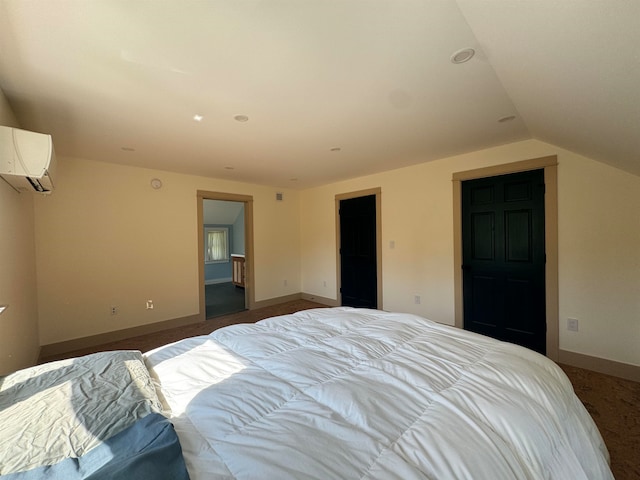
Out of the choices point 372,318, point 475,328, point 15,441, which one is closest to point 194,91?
point 15,441

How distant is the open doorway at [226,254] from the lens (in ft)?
16.1

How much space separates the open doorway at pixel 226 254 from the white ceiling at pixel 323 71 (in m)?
2.49

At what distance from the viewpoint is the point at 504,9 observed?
112 centimetres

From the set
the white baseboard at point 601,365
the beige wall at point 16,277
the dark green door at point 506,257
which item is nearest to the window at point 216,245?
the beige wall at point 16,277

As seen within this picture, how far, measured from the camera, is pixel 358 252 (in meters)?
4.72

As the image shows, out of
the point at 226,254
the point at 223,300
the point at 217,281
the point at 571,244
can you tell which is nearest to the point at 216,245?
the point at 226,254

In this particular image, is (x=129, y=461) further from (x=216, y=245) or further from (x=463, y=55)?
(x=216, y=245)

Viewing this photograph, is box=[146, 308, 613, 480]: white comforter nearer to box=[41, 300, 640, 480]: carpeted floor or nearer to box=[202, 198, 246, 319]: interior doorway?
box=[41, 300, 640, 480]: carpeted floor

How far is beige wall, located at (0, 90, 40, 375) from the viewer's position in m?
1.80

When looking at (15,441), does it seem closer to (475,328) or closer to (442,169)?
(475,328)

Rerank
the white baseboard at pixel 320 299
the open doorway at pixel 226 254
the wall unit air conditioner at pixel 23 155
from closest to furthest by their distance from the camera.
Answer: the wall unit air conditioner at pixel 23 155 < the open doorway at pixel 226 254 < the white baseboard at pixel 320 299

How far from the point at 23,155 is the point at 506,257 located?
454 centimetres

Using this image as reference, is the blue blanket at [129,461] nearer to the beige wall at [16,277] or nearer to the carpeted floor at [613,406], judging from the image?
the beige wall at [16,277]

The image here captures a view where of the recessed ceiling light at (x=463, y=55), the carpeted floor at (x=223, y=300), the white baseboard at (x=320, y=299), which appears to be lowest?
the carpeted floor at (x=223, y=300)
